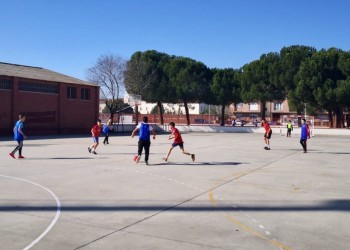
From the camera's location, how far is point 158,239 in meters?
6.00

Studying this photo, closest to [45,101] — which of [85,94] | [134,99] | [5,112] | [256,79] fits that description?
[5,112]

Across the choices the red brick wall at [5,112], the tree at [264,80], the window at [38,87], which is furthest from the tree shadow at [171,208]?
the tree at [264,80]

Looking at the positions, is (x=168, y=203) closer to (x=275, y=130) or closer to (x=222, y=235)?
(x=222, y=235)

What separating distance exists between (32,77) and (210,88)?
27.6 meters

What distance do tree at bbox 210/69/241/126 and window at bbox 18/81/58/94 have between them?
81.7ft

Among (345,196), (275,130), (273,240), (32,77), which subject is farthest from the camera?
(275,130)

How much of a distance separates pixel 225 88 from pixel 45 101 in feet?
91.6

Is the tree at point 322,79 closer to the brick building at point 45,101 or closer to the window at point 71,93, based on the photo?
the brick building at point 45,101

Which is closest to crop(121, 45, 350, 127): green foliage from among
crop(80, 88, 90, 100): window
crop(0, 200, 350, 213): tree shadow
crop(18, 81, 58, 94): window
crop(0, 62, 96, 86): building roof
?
crop(80, 88, 90, 100): window

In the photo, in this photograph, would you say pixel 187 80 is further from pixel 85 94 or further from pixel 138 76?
pixel 85 94

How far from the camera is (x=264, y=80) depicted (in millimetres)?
56188

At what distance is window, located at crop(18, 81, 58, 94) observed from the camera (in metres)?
41.0

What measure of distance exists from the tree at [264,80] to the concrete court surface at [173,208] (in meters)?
42.3

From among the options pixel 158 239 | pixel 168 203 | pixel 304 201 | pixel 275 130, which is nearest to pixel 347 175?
pixel 304 201
